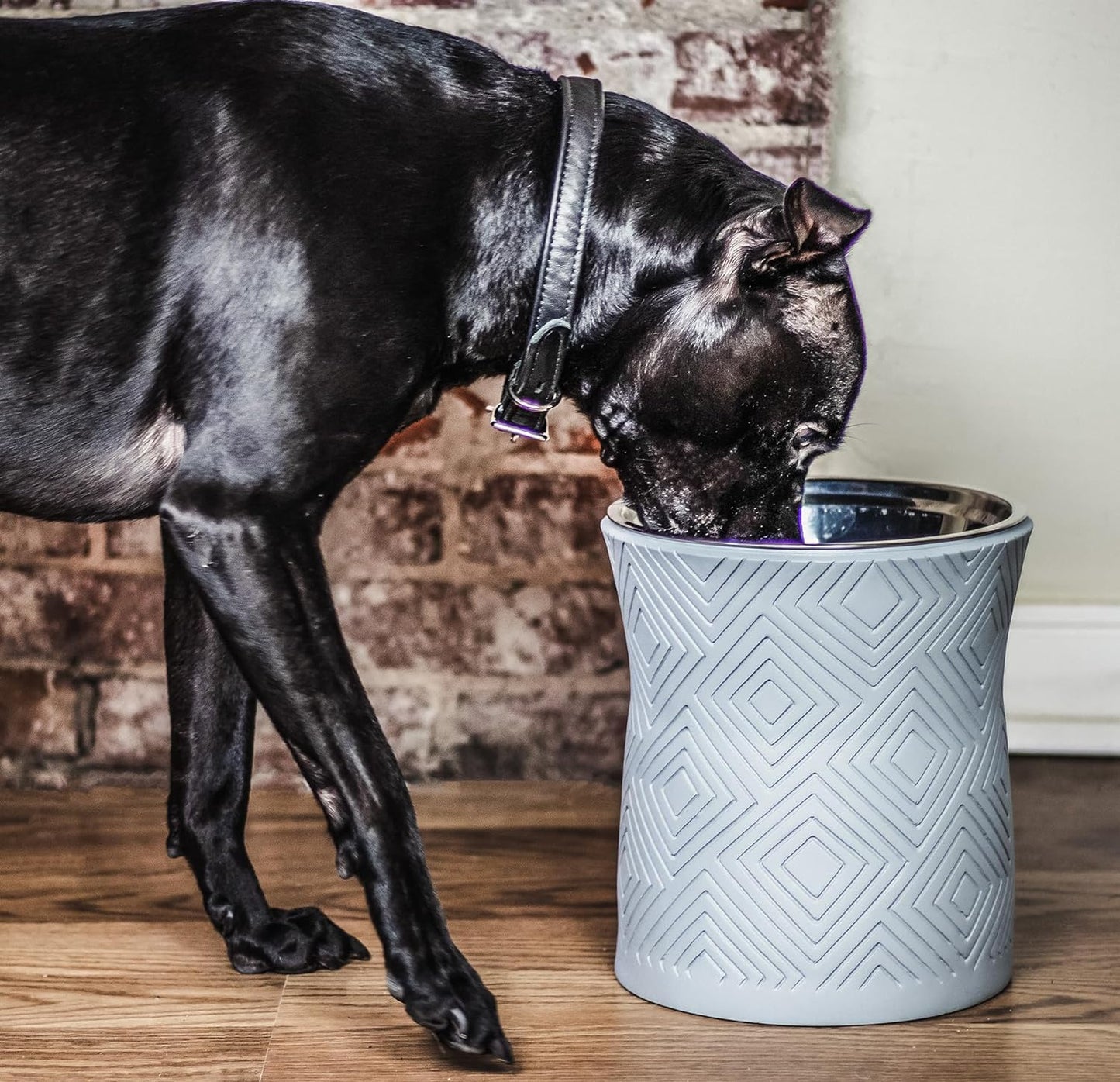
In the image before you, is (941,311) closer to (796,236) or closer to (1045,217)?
(1045,217)

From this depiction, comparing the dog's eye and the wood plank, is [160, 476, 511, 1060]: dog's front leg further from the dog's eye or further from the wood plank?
the dog's eye

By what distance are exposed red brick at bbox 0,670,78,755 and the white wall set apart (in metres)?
0.93

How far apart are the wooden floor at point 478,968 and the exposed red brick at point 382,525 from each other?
280 millimetres

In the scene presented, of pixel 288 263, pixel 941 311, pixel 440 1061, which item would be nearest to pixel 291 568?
pixel 288 263

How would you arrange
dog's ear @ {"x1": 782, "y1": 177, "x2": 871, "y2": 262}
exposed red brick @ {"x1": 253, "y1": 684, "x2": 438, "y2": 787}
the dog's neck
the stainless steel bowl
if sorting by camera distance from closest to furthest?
dog's ear @ {"x1": 782, "y1": 177, "x2": 871, "y2": 262}, the dog's neck, the stainless steel bowl, exposed red brick @ {"x1": 253, "y1": 684, "x2": 438, "y2": 787}

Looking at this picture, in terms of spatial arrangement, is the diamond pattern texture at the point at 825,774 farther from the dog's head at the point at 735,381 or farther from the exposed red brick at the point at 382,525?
the exposed red brick at the point at 382,525

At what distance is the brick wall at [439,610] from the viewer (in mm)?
1674

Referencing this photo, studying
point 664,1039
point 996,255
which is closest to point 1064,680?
point 996,255

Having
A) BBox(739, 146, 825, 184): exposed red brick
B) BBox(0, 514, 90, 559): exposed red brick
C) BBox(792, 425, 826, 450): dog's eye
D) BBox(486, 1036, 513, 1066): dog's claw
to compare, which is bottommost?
BBox(486, 1036, 513, 1066): dog's claw

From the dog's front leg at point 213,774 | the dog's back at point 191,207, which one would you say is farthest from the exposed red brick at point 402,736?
the dog's back at point 191,207

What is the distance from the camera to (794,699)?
1.08 m

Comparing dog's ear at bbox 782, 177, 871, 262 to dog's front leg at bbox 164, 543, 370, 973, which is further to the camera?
dog's front leg at bbox 164, 543, 370, 973

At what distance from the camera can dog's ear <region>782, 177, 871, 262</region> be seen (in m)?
1.00

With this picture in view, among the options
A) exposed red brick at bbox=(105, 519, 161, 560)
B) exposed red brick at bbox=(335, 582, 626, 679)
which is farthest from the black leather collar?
exposed red brick at bbox=(105, 519, 161, 560)
